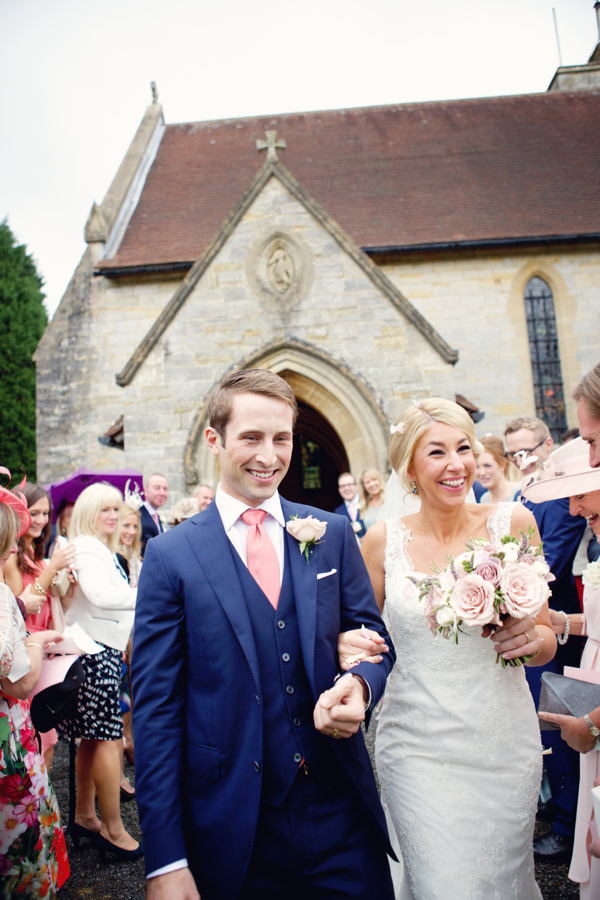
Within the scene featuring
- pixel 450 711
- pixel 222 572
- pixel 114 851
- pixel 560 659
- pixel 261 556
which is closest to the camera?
pixel 222 572

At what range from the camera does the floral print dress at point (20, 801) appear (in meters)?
2.54

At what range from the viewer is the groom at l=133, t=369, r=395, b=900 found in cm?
173

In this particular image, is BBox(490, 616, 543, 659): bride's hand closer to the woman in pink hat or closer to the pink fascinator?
the woman in pink hat

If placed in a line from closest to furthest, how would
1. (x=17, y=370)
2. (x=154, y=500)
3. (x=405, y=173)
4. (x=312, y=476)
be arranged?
1. (x=154, y=500)
2. (x=405, y=173)
3. (x=312, y=476)
4. (x=17, y=370)

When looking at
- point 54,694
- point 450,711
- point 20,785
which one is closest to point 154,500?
point 54,694

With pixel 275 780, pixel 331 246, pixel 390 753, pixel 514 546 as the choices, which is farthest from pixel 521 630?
pixel 331 246

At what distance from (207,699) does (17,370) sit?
2387 cm

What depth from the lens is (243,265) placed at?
8953 millimetres

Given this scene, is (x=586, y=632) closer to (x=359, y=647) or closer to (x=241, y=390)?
(x=359, y=647)

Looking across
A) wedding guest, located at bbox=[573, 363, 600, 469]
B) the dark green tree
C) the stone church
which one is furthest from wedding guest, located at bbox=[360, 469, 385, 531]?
the dark green tree

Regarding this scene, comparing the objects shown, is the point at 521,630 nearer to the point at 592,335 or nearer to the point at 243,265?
the point at 243,265

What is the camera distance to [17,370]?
75.7ft

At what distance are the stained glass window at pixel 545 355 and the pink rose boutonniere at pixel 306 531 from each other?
13.4 metres

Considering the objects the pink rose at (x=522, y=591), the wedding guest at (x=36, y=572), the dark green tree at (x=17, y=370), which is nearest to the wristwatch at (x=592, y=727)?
the pink rose at (x=522, y=591)
